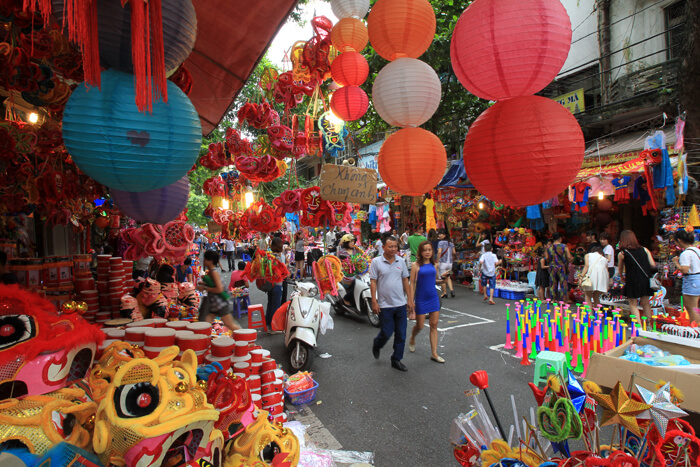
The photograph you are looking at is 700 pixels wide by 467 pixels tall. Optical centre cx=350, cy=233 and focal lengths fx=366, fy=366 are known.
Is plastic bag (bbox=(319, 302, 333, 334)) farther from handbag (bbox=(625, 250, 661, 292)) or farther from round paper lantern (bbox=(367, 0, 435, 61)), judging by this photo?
handbag (bbox=(625, 250, 661, 292))

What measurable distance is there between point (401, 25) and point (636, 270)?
18.1ft

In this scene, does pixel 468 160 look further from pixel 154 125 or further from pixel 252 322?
pixel 252 322

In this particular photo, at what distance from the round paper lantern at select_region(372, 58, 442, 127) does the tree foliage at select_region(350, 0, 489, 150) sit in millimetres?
7257

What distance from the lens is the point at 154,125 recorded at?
1628 mm

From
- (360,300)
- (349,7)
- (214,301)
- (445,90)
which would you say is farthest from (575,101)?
(214,301)

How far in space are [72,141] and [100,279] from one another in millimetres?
3033

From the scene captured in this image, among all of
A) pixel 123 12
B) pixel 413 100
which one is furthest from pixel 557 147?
pixel 123 12

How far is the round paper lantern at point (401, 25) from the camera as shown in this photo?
3.36 m

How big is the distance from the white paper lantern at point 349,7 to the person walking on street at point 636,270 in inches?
210

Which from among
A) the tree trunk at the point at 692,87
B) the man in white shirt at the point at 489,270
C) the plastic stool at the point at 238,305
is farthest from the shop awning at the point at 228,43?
the tree trunk at the point at 692,87

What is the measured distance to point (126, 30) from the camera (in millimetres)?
1580

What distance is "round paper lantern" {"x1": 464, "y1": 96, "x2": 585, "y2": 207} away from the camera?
2.14m

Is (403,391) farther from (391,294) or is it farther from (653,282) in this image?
(653,282)

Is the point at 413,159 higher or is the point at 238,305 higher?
the point at 413,159
